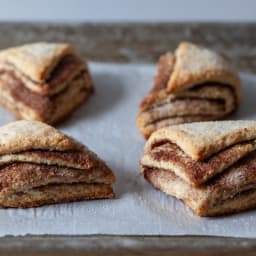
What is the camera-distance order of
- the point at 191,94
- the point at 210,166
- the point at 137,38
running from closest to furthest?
the point at 210,166 < the point at 191,94 < the point at 137,38

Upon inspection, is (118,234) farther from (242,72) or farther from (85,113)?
(242,72)

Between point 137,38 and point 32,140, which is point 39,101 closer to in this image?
point 32,140

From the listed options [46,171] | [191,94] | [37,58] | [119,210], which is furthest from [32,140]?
[191,94]

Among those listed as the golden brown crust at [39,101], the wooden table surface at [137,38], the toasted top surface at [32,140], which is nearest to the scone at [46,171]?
the toasted top surface at [32,140]

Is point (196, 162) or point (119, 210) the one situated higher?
point (196, 162)

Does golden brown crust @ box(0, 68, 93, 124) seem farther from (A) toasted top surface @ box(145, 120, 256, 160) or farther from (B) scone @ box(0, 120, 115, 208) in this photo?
(A) toasted top surface @ box(145, 120, 256, 160)

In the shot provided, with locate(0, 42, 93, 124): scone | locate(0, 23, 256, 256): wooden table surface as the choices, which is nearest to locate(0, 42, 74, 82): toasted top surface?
locate(0, 42, 93, 124): scone

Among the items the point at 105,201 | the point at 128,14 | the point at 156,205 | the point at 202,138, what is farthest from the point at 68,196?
the point at 128,14
